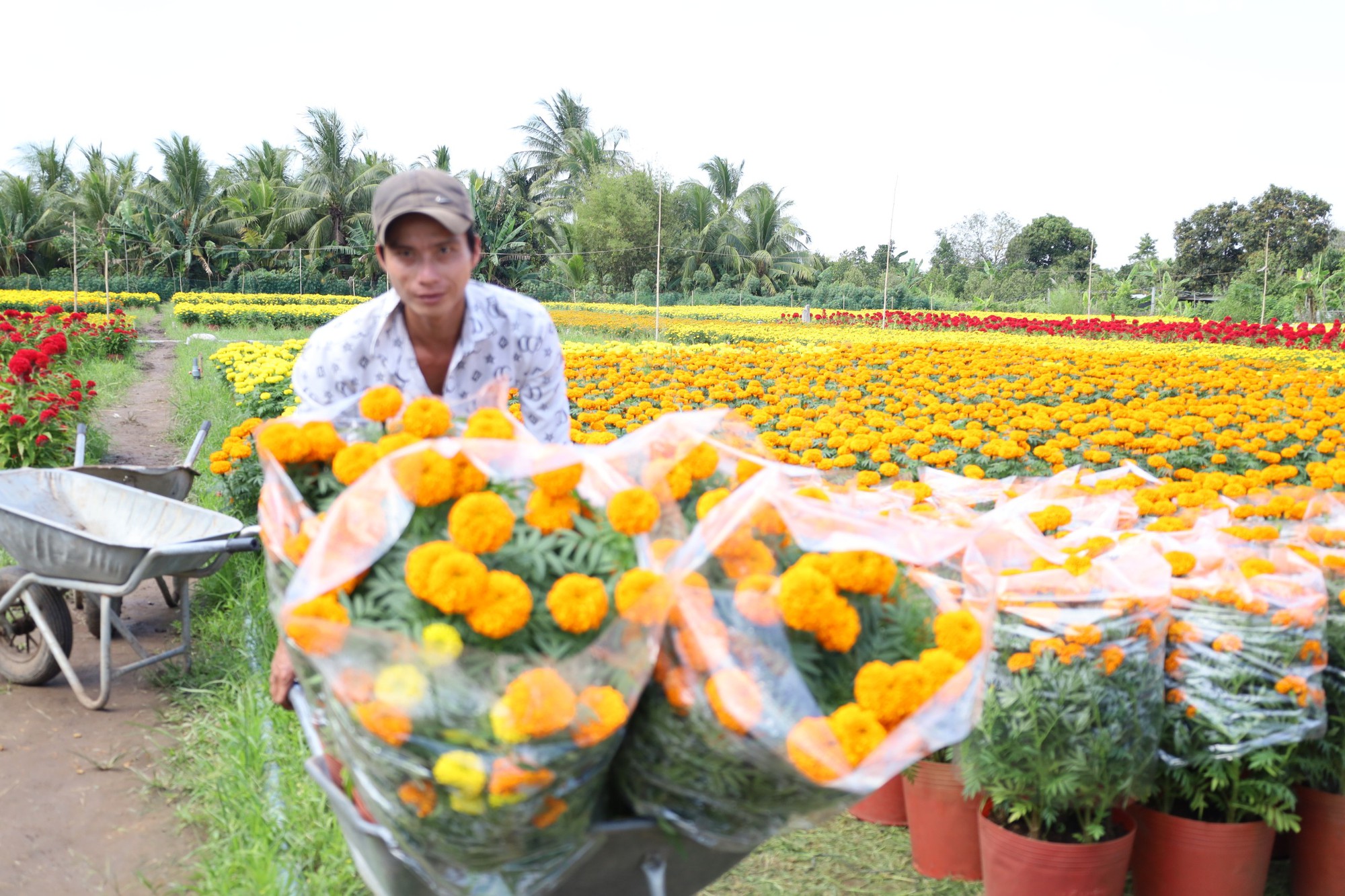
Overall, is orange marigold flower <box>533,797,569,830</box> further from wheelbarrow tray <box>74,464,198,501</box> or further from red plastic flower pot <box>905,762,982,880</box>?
wheelbarrow tray <box>74,464,198,501</box>

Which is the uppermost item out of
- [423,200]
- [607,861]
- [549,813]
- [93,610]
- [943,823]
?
[423,200]

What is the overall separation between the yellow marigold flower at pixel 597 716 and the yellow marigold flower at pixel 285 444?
0.59 metres

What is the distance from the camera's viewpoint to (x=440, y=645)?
107 cm

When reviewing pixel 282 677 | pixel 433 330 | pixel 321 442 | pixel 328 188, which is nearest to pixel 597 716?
pixel 321 442

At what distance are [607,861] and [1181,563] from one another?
181 cm

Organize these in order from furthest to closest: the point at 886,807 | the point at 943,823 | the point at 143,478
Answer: the point at 143,478 → the point at 886,807 → the point at 943,823

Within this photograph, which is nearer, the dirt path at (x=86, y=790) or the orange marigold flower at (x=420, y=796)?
the orange marigold flower at (x=420, y=796)

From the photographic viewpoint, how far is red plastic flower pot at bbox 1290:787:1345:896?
2.49 metres

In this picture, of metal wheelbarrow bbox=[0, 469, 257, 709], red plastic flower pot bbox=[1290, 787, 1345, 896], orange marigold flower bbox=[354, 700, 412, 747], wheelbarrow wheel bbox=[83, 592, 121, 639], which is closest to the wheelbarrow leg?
metal wheelbarrow bbox=[0, 469, 257, 709]

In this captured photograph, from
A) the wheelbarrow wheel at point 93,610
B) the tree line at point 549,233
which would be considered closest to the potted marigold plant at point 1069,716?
the wheelbarrow wheel at point 93,610

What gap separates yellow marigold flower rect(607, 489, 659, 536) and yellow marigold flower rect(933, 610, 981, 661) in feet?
1.27

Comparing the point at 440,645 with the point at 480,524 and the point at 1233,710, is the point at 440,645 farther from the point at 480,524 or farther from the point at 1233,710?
the point at 1233,710

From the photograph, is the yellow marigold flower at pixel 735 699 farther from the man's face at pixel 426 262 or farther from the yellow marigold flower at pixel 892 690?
the man's face at pixel 426 262

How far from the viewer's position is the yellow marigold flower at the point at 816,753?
3.51 ft
